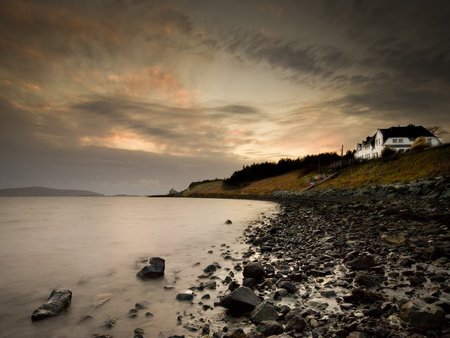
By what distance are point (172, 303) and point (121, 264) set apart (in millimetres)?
5171

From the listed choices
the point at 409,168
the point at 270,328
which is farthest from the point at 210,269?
the point at 409,168

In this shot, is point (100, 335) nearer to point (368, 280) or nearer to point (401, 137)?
point (368, 280)

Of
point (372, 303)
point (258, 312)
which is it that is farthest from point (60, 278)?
point (372, 303)

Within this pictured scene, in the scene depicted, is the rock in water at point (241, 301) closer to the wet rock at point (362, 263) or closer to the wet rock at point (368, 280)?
the wet rock at point (368, 280)

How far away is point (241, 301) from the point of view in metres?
5.52

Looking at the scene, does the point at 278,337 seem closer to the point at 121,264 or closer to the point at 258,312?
the point at 258,312

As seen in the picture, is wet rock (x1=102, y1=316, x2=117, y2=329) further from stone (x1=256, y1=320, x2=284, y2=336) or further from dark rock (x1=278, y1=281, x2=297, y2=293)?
dark rock (x1=278, y1=281, x2=297, y2=293)

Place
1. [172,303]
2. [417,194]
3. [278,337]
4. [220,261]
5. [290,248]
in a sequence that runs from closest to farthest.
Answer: [278,337] → [172,303] → [220,261] → [290,248] → [417,194]

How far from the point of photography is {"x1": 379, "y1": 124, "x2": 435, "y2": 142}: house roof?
290 ft

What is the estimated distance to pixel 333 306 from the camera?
5449mm

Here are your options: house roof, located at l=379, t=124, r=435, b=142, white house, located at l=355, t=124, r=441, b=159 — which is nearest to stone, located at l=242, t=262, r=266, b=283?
white house, located at l=355, t=124, r=441, b=159

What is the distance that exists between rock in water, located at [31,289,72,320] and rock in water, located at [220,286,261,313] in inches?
142

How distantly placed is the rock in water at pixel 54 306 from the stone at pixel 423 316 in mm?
6764

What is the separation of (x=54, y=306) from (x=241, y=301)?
4.10 metres
